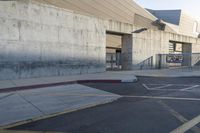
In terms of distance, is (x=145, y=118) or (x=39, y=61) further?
(x=39, y=61)

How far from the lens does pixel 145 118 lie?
7.78 metres

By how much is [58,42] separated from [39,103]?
929 centimetres

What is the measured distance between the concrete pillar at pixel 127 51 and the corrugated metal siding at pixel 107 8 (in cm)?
556

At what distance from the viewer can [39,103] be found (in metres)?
9.82

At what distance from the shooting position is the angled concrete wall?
1590 cm

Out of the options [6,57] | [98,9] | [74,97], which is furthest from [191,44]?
[74,97]

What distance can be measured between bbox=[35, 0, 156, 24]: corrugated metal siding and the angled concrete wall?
8090mm

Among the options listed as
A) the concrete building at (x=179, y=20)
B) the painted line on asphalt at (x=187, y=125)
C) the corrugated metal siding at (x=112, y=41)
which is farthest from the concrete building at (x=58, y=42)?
the concrete building at (x=179, y=20)

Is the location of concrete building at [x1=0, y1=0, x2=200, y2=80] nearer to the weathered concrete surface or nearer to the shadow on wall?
the shadow on wall

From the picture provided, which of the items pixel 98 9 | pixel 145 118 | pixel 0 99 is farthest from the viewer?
pixel 98 9

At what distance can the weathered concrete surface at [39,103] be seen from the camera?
8177mm


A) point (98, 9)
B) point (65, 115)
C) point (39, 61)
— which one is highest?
point (98, 9)

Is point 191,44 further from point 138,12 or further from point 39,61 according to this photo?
point 39,61

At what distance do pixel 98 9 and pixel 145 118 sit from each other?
1195 inches
